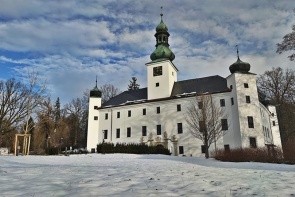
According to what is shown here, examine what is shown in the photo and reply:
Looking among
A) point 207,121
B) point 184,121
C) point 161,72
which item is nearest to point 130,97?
point 161,72

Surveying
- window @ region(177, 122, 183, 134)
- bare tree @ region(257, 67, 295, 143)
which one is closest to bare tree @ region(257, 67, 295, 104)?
bare tree @ region(257, 67, 295, 143)

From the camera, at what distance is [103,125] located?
43.9 metres

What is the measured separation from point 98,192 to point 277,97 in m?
42.5

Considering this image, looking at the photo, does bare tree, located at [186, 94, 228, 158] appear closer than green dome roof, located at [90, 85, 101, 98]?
Yes

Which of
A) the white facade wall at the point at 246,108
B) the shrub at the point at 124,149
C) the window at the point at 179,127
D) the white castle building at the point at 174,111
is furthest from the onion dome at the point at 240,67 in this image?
the shrub at the point at 124,149

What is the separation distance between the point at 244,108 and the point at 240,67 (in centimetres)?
555

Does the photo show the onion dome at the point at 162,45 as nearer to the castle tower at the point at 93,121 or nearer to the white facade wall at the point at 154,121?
the white facade wall at the point at 154,121

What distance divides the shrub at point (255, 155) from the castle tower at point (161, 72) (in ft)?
66.8

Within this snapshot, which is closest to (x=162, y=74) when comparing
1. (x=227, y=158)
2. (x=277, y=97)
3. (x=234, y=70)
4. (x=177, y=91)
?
(x=177, y=91)

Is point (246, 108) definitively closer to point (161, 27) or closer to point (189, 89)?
point (189, 89)

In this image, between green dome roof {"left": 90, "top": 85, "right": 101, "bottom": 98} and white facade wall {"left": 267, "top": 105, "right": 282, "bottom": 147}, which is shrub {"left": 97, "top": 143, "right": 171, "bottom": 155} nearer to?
green dome roof {"left": 90, "top": 85, "right": 101, "bottom": 98}

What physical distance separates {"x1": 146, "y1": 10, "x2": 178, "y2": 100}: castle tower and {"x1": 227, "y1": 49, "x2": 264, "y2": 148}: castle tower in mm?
9524

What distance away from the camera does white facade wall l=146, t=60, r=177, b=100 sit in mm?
41250

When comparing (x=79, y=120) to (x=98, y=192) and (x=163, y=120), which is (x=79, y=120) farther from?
(x=98, y=192)
